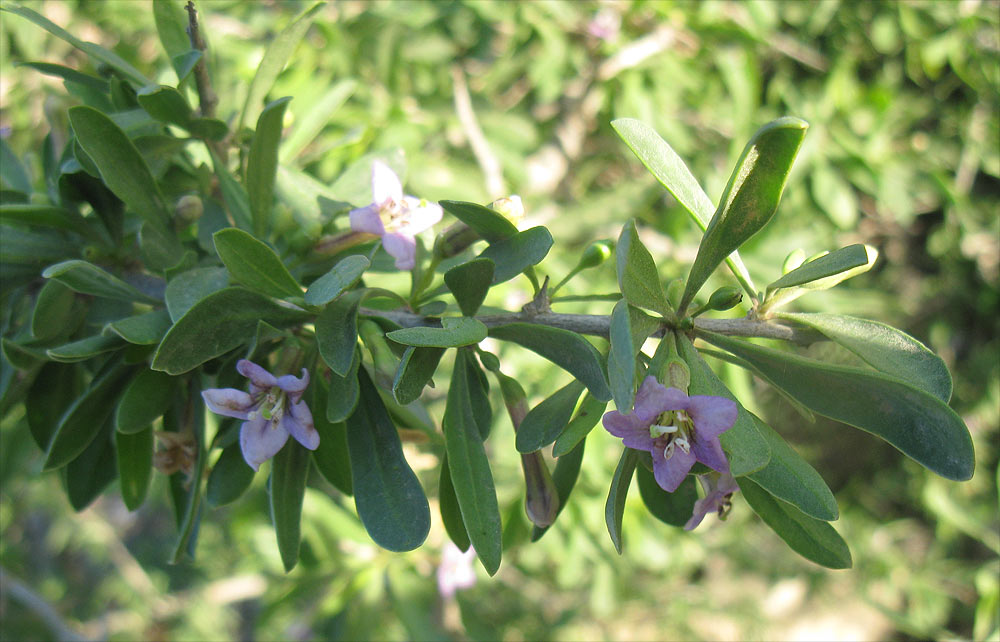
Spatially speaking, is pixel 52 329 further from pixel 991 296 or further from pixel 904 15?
pixel 991 296

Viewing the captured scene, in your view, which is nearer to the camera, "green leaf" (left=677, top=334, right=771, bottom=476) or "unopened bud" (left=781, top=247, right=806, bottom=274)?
"green leaf" (left=677, top=334, right=771, bottom=476)

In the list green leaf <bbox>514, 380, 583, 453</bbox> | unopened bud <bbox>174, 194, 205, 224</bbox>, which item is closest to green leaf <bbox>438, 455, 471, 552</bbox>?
green leaf <bbox>514, 380, 583, 453</bbox>

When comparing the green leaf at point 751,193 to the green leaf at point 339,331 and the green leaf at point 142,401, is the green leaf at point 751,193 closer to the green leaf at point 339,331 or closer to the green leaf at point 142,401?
the green leaf at point 339,331

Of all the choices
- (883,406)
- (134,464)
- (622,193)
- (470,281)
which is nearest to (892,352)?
(883,406)

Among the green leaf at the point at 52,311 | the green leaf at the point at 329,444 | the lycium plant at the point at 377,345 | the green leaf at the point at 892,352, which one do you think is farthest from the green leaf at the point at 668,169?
the green leaf at the point at 52,311

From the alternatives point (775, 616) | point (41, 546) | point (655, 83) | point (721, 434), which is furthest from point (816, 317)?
point (41, 546)

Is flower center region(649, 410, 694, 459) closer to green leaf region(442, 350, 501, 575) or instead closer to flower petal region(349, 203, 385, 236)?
green leaf region(442, 350, 501, 575)
